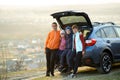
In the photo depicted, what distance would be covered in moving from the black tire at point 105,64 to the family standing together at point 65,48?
946 millimetres

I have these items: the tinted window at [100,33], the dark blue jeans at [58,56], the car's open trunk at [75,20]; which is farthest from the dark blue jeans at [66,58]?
the tinted window at [100,33]

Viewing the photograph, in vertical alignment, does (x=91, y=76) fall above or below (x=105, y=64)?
below

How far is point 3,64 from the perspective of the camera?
19.0m

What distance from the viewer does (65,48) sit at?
16469 mm

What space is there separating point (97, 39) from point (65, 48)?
3.86 feet

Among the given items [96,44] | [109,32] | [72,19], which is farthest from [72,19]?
[109,32]

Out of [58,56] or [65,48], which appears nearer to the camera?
[65,48]

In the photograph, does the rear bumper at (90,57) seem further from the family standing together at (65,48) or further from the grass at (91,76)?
the grass at (91,76)

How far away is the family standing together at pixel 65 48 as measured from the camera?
16.1 metres

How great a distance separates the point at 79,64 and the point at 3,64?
3.91 m

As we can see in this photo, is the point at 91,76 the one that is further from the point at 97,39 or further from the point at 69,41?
the point at 69,41

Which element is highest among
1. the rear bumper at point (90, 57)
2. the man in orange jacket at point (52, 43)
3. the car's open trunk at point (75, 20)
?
the car's open trunk at point (75, 20)

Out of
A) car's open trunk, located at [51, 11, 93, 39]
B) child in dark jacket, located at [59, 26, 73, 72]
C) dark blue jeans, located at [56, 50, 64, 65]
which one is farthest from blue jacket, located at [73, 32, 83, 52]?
dark blue jeans, located at [56, 50, 64, 65]

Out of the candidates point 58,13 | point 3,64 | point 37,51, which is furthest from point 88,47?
point 37,51
